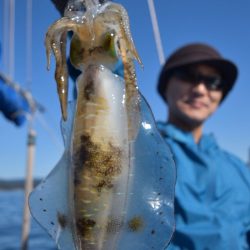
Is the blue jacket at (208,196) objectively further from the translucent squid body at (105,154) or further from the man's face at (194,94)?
the translucent squid body at (105,154)

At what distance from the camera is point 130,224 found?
1.31 metres

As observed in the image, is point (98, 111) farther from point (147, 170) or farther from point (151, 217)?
point (151, 217)

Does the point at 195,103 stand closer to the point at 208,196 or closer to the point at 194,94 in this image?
the point at 194,94

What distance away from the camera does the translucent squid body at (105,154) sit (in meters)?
1.23

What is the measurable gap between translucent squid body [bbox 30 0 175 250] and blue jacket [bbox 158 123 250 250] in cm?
211

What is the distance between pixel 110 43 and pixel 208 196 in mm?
2703

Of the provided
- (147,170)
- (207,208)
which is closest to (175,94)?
(207,208)

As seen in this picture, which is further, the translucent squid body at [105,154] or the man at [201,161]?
the man at [201,161]

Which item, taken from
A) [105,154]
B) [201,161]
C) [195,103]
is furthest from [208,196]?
[105,154]

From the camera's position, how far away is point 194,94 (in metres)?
4.16

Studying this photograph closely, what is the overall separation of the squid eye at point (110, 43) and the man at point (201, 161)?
224 cm

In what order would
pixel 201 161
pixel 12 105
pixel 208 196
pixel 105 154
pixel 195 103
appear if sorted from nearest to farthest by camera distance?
pixel 105 154 < pixel 208 196 < pixel 201 161 < pixel 195 103 < pixel 12 105

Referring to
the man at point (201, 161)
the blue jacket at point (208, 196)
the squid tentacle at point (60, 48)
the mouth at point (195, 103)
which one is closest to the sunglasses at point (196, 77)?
the man at point (201, 161)

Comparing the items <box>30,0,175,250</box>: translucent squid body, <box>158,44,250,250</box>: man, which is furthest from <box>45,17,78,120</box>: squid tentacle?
<box>158,44,250,250</box>: man
